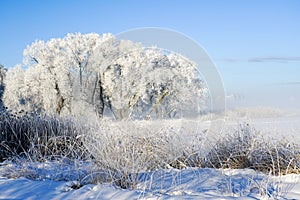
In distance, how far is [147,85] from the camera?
535 inches

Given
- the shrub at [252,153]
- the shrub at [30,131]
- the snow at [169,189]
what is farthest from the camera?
the shrub at [30,131]

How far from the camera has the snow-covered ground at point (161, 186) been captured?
282 centimetres

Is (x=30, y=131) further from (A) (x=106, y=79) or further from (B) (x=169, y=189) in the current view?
(A) (x=106, y=79)

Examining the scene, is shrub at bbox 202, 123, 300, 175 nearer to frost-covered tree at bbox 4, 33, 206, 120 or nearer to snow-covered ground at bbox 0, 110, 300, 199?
snow-covered ground at bbox 0, 110, 300, 199

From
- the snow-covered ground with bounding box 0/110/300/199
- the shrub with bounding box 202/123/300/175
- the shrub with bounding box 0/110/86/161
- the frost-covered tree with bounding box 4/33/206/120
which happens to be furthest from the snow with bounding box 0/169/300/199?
the frost-covered tree with bounding box 4/33/206/120

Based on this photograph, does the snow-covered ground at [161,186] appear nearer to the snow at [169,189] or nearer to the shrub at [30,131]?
the snow at [169,189]

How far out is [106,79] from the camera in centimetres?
1415

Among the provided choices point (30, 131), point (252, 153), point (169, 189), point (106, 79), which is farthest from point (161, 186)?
point (106, 79)

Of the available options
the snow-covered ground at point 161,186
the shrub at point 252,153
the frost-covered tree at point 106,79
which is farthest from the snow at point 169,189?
the frost-covered tree at point 106,79

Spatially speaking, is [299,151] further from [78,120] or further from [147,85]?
[147,85]

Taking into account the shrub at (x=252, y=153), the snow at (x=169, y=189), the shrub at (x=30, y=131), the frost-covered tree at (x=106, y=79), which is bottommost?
the snow at (x=169, y=189)

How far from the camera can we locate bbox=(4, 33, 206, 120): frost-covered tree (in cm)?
1123

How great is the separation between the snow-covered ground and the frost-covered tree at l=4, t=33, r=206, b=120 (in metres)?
2.51

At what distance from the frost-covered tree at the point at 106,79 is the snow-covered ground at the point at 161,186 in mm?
2514
